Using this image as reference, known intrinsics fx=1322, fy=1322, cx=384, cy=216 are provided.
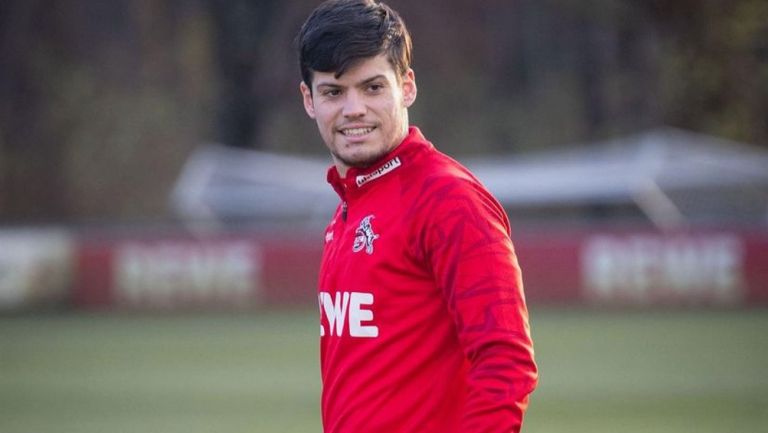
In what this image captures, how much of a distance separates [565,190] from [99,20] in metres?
13.9

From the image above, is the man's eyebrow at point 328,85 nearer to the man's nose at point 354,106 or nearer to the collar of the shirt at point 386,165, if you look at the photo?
the man's nose at point 354,106

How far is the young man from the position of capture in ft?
9.66

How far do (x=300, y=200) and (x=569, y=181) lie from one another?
5652 millimetres

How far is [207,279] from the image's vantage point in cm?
2028

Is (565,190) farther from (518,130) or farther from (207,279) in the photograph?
(207,279)

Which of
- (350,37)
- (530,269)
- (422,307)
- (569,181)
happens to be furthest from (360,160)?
(569,181)

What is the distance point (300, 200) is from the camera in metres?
27.5

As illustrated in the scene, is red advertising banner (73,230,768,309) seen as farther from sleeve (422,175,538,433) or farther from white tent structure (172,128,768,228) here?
sleeve (422,175,538,433)

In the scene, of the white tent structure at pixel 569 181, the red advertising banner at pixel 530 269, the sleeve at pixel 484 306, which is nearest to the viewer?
the sleeve at pixel 484 306

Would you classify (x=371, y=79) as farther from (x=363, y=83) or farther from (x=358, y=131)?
(x=358, y=131)

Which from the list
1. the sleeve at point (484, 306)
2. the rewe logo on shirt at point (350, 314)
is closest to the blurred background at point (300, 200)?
the rewe logo on shirt at point (350, 314)

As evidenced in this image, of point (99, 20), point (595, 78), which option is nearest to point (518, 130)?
point (595, 78)

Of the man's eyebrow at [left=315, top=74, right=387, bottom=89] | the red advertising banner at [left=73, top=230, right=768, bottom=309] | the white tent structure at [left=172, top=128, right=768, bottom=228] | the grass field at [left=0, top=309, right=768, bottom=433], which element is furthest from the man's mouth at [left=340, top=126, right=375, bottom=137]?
the white tent structure at [left=172, top=128, right=768, bottom=228]

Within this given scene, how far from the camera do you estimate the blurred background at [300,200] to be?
12812 mm
